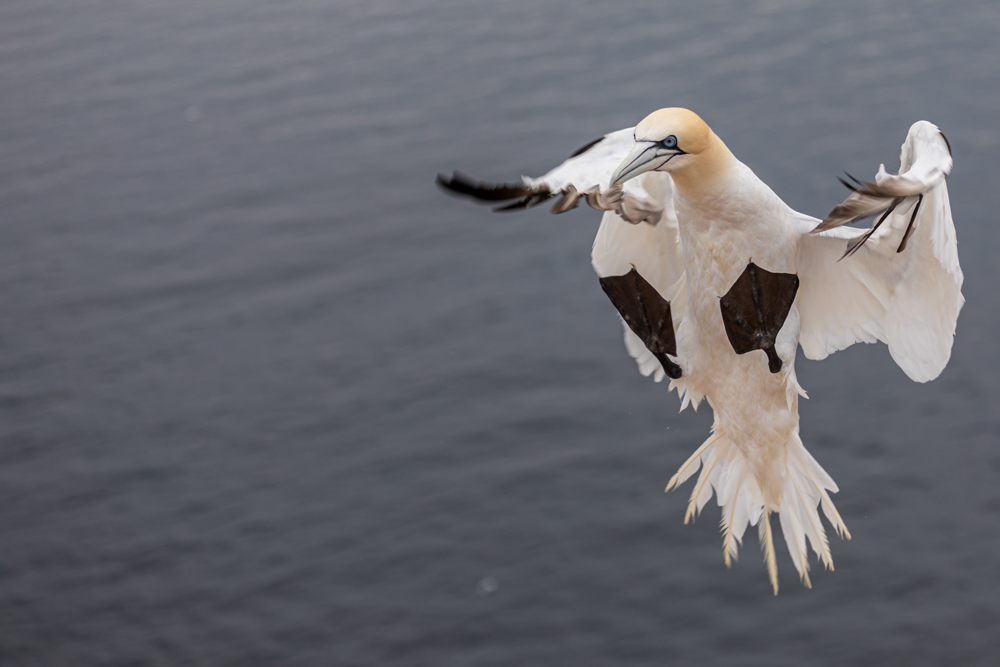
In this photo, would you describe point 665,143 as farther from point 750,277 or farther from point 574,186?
point 750,277

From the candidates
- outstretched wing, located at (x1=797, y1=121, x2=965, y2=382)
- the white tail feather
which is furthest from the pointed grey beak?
the white tail feather

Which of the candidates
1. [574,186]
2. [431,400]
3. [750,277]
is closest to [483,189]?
[574,186]

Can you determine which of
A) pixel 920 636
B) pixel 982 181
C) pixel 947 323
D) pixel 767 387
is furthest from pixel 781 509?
pixel 982 181

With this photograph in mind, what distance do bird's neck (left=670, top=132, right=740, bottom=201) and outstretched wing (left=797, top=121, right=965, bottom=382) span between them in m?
0.29

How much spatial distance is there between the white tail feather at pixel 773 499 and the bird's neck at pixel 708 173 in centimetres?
109

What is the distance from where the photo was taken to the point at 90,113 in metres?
8.00

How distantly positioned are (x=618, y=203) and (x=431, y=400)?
282 centimetres

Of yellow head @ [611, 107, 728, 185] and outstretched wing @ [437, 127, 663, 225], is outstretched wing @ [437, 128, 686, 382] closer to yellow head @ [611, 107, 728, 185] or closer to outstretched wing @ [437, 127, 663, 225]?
outstretched wing @ [437, 127, 663, 225]

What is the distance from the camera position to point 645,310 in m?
3.33

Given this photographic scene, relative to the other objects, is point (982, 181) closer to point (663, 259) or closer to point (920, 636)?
point (920, 636)

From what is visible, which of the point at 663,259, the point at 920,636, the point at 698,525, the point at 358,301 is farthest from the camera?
the point at 358,301

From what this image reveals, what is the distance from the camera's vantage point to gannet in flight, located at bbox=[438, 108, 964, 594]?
2713mm

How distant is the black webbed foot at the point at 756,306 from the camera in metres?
3.06

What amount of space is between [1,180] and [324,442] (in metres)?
3.88
